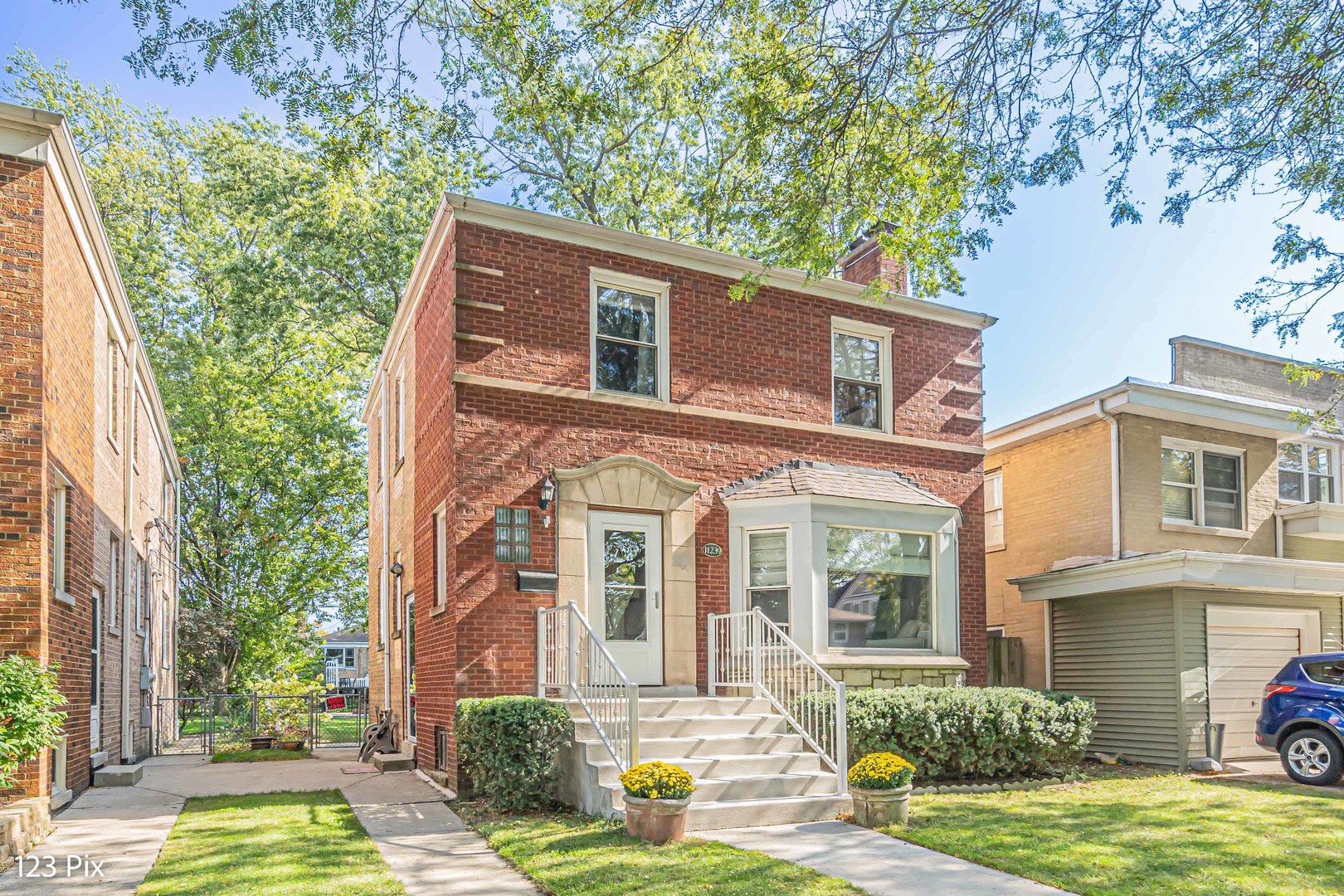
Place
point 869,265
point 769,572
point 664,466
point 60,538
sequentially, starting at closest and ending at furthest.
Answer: point 60,538 → point 664,466 → point 769,572 → point 869,265

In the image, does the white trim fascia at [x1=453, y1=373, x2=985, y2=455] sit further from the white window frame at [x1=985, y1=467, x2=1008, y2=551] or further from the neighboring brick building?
the neighboring brick building

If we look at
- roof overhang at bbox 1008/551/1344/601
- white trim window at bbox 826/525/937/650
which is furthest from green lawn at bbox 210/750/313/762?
roof overhang at bbox 1008/551/1344/601

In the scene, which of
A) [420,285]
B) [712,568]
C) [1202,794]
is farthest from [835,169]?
[1202,794]

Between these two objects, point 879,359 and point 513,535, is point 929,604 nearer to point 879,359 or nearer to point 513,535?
point 879,359

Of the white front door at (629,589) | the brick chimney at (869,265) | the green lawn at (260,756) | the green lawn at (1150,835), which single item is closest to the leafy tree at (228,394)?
the green lawn at (260,756)

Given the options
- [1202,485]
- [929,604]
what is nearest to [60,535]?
[929,604]

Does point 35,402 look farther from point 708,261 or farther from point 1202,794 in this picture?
point 1202,794

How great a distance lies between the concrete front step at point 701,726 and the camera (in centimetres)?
1001

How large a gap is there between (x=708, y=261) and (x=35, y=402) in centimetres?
748

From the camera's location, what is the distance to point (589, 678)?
1001 cm

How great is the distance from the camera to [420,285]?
13.3m

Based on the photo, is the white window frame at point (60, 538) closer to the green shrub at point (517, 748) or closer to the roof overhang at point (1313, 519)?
the green shrub at point (517, 748)

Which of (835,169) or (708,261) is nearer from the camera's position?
(835,169)

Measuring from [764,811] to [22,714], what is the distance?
611 cm
